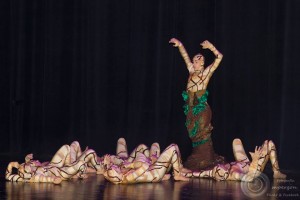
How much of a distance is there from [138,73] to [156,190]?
3232 mm

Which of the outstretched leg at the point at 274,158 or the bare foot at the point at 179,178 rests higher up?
the outstretched leg at the point at 274,158

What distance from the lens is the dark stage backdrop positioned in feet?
25.8

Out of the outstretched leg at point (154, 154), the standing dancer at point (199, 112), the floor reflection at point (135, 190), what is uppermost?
the standing dancer at point (199, 112)

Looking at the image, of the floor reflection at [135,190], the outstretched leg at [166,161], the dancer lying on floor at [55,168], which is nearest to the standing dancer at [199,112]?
the floor reflection at [135,190]

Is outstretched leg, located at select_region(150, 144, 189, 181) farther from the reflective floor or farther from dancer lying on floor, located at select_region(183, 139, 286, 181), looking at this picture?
dancer lying on floor, located at select_region(183, 139, 286, 181)

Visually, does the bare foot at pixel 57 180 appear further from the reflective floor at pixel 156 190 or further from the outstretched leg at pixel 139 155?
the outstretched leg at pixel 139 155

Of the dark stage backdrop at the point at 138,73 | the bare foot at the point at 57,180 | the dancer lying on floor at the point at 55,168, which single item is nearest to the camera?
the bare foot at the point at 57,180

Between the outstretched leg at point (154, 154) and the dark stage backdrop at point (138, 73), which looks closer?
the outstretched leg at point (154, 154)

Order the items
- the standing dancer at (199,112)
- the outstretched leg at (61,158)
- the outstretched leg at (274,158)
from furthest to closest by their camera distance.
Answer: the standing dancer at (199,112) < the outstretched leg at (274,158) < the outstretched leg at (61,158)

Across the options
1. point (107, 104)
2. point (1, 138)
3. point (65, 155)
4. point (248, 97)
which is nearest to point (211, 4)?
point (248, 97)

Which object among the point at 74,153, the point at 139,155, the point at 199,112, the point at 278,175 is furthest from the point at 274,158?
the point at 74,153

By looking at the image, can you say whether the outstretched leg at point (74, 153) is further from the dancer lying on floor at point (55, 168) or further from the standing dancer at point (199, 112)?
the standing dancer at point (199, 112)

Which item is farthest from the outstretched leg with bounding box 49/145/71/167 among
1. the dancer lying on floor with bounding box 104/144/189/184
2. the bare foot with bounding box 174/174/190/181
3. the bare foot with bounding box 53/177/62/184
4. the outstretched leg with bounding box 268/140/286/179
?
the outstretched leg with bounding box 268/140/286/179

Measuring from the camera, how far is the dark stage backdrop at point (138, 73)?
7.85 m
